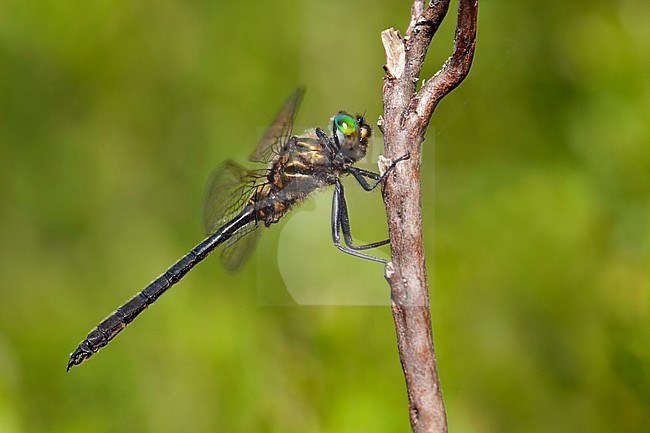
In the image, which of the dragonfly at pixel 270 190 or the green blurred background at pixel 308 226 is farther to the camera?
the green blurred background at pixel 308 226

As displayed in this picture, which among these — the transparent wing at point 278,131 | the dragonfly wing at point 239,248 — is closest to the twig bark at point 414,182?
the transparent wing at point 278,131

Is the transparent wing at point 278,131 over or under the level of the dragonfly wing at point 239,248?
over

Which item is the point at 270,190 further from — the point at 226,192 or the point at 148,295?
the point at 148,295

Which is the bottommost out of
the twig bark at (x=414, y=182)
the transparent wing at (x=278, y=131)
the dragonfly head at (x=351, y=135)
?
the twig bark at (x=414, y=182)

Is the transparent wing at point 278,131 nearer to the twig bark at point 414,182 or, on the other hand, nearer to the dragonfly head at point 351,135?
the dragonfly head at point 351,135

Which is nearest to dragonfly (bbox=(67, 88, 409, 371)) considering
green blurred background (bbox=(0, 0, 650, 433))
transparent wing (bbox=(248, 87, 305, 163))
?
transparent wing (bbox=(248, 87, 305, 163))

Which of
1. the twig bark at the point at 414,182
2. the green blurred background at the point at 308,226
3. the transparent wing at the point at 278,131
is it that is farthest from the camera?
the green blurred background at the point at 308,226

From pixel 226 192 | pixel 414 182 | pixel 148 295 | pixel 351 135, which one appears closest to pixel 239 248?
pixel 226 192

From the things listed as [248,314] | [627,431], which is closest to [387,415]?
[248,314]
